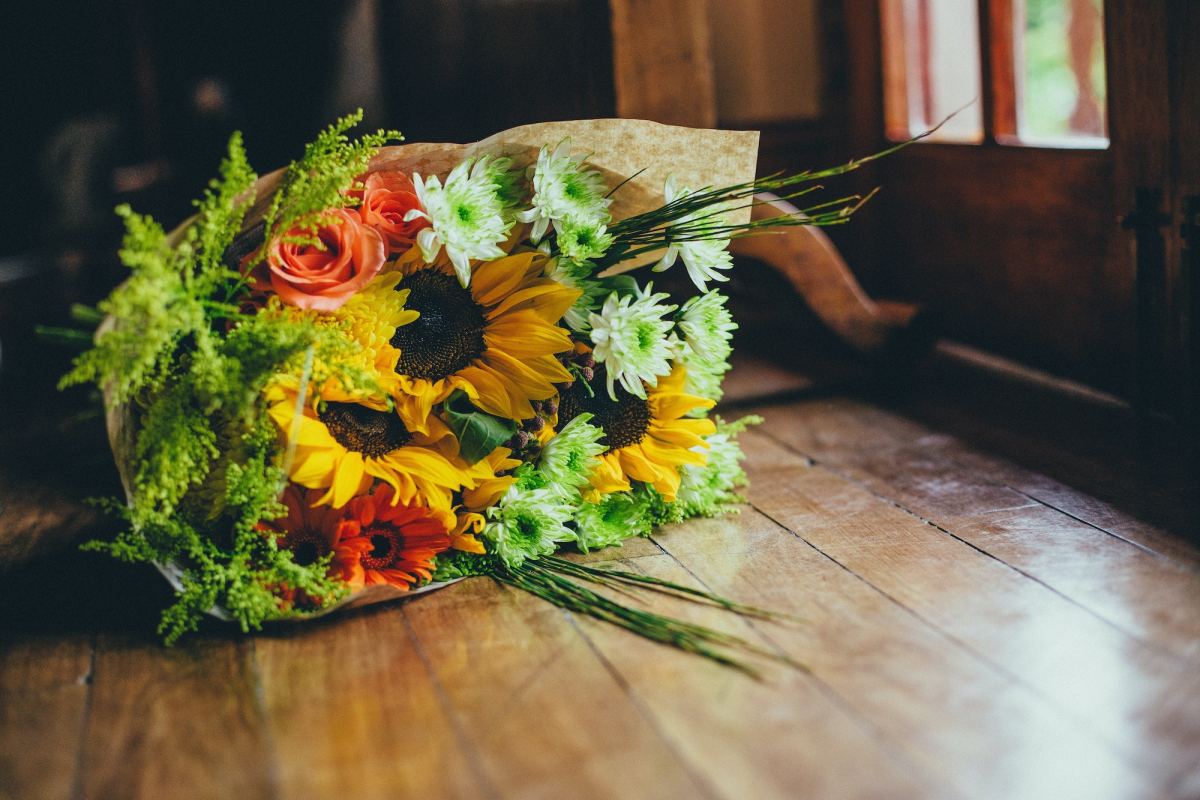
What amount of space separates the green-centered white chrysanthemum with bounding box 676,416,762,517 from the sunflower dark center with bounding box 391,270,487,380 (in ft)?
1.09

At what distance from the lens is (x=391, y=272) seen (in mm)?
1269

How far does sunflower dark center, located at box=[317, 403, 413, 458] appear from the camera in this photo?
1.24 meters

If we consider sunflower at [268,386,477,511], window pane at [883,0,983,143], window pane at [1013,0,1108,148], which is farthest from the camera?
window pane at [883,0,983,143]

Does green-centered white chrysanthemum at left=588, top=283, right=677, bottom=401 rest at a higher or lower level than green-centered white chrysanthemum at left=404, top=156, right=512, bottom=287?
lower

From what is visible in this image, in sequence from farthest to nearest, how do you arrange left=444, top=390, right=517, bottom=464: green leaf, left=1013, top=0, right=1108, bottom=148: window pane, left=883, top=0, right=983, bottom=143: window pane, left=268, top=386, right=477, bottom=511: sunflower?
left=883, top=0, right=983, bottom=143: window pane → left=1013, top=0, right=1108, bottom=148: window pane → left=444, top=390, right=517, bottom=464: green leaf → left=268, top=386, right=477, bottom=511: sunflower

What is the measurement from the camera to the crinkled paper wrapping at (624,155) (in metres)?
1.30

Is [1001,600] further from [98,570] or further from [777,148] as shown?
[777,148]

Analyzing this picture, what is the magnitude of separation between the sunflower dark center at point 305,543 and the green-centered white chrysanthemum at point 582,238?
1.33 ft

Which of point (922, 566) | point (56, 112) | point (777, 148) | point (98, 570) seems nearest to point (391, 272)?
point (98, 570)

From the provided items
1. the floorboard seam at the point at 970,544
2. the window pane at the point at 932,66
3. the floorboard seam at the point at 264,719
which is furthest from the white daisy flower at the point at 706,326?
the window pane at the point at 932,66

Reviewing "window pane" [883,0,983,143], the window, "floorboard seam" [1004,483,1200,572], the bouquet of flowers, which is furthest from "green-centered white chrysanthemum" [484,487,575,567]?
"window pane" [883,0,983,143]

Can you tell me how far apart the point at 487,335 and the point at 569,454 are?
17 centimetres

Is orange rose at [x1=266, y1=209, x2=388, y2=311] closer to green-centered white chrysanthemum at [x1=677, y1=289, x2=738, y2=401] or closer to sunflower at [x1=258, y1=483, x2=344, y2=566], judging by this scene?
sunflower at [x1=258, y1=483, x2=344, y2=566]

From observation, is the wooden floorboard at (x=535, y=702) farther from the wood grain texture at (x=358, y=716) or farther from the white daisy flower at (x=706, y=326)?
the white daisy flower at (x=706, y=326)
